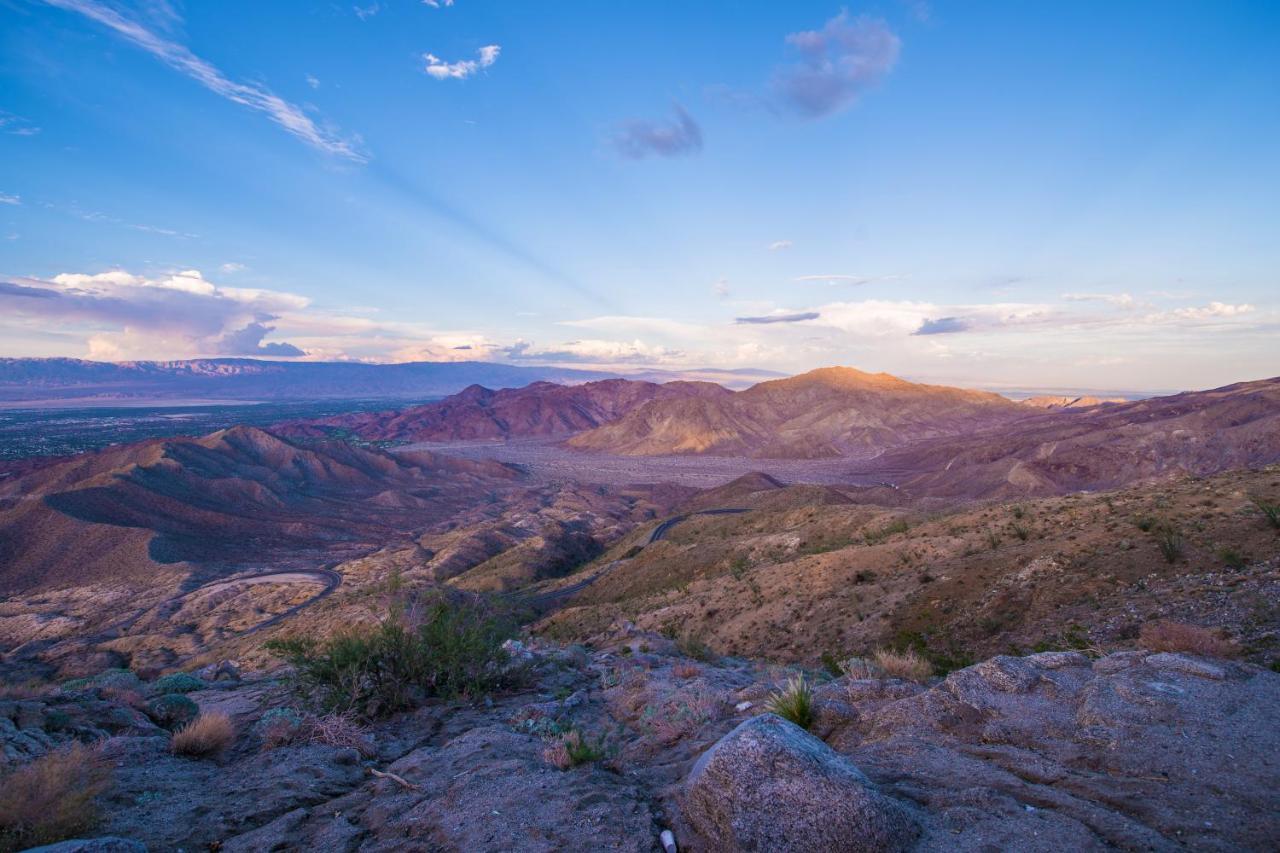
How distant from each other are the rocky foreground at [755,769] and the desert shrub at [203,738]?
6.0 inches

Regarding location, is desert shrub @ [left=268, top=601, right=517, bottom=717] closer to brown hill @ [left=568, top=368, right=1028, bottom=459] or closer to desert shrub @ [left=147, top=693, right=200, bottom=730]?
desert shrub @ [left=147, top=693, right=200, bottom=730]

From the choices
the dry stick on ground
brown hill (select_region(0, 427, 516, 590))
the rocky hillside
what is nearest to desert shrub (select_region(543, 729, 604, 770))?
the dry stick on ground

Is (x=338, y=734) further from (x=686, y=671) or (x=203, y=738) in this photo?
(x=686, y=671)

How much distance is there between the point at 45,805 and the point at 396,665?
4768 millimetres

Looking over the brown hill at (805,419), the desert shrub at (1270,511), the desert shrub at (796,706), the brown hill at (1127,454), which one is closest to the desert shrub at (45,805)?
the desert shrub at (796,706)

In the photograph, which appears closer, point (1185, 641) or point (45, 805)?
point (45, 805)

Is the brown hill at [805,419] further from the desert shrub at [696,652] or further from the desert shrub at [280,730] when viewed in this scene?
the desert shrub at [280,730]

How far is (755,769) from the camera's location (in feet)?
15.0

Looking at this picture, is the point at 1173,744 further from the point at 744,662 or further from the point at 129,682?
the point at 129,682

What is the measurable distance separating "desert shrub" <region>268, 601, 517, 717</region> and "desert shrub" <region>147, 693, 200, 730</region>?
60.9 inches

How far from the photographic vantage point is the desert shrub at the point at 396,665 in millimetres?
9078

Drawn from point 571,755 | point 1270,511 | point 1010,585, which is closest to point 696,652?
point 1010,585

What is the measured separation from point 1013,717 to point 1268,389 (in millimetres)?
105243

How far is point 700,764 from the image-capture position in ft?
16.6
